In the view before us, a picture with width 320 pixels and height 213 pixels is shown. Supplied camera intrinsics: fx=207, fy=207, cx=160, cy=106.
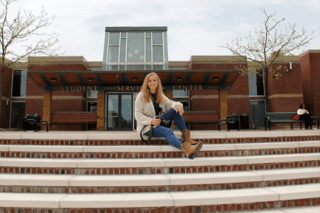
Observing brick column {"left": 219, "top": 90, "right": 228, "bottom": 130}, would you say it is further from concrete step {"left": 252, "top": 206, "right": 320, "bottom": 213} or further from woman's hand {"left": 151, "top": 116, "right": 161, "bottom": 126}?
concrete step {"left": 252, "top": 206, "right": 320, "bottom": 213}

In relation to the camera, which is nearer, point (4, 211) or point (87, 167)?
point (4, 211)

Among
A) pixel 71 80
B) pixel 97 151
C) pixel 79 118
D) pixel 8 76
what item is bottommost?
pixel 97 151

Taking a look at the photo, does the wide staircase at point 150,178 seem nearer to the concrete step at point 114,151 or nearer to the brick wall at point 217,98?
the concrete step at point 114,151

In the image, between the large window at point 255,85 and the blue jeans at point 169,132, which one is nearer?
the blue jeans at point 169,132

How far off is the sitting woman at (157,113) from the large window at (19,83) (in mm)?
19861

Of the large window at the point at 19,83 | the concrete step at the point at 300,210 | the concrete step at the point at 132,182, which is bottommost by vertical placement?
the concrete step at the point at 300,210

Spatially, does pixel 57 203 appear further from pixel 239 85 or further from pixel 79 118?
pixel 239 85

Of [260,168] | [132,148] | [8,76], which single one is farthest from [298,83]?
[8,76]

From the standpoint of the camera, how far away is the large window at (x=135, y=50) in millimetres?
15375

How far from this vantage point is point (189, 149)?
12.1ft

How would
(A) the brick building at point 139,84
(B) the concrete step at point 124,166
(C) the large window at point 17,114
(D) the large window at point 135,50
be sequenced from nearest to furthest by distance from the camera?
(B) the concrete step at point 124,166 → (A) the brick building at point 139,84 → (D) the large window at point 135,50 → (C) the large window at point 17,114

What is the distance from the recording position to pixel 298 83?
1814 centimetres

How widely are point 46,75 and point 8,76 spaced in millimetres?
12774

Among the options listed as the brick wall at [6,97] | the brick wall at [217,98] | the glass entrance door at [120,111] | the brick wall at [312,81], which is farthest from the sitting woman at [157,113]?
the brick wall at [6,97]
